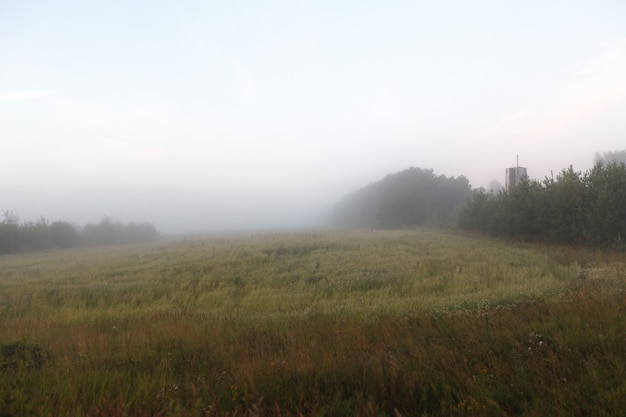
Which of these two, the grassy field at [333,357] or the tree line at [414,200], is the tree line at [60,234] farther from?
the tree line at [414,200]

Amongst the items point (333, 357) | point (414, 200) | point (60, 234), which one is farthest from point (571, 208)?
point (60, 234)

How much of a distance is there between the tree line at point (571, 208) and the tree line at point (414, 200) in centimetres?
2960

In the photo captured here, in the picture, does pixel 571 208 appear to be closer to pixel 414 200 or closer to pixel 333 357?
pixel 333 357

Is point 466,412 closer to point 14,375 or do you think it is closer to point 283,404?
point 283,404

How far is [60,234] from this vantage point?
57188 mm

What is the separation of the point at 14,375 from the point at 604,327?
7.56m

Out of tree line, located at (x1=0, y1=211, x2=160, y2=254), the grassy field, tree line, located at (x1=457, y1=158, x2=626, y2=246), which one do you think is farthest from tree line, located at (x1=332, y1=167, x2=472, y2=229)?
tree line, located at (x1=0, y1=211, x2=160, y2=254)

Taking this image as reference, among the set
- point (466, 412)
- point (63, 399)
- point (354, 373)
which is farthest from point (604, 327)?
point (63, 399)

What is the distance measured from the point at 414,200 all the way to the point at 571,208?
4765 centimetres

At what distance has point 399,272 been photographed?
12.2 meters

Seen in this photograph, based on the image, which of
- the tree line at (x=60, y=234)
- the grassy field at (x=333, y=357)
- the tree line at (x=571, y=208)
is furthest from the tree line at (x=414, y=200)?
the tree line at (x=60, y=234)

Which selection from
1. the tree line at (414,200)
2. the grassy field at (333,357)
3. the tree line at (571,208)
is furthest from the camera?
the tree line at (414,200)

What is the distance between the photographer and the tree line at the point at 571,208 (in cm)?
1841

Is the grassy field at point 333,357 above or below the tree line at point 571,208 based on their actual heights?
below
